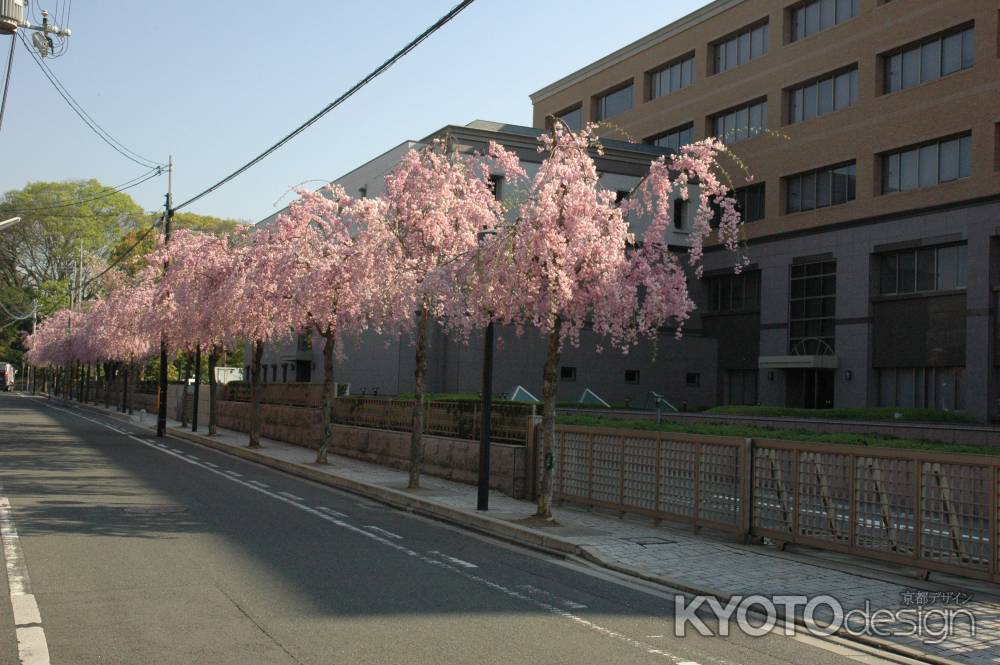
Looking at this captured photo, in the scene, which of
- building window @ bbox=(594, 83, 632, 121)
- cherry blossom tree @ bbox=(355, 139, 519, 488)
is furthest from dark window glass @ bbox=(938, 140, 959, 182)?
cherry blossom tree @ bbox=(355, 139, 519, 488)

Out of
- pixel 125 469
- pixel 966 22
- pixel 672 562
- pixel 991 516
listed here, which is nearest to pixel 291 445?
pixel 125 469

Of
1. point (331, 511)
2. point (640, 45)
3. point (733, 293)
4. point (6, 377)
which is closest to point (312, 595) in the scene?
A: point (331, 511)

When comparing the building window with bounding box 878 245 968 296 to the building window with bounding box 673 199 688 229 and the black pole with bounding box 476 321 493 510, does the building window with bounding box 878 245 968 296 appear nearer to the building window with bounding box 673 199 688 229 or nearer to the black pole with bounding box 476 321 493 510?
the building window with bounding box 673 199 688 229

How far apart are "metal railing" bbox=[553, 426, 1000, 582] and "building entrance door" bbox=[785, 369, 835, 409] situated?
28.2 m

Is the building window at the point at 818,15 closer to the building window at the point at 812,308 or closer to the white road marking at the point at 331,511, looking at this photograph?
the building window at the point at 812,308

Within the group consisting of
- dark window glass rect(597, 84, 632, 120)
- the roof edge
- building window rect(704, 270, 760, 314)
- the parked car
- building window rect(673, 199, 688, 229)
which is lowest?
the parked car

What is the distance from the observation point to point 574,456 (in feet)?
53.8

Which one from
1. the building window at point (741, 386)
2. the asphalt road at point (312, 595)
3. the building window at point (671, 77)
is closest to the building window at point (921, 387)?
the building window at point (741, 386)

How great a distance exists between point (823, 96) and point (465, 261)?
31.9 metres

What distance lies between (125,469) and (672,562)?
14548mm

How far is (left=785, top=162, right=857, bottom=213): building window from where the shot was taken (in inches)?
1604

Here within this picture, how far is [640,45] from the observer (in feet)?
173

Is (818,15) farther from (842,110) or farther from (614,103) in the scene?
(614,103)

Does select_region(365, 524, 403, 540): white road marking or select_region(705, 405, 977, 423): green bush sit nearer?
select_region(365, 524, 403, 540): white road marking
